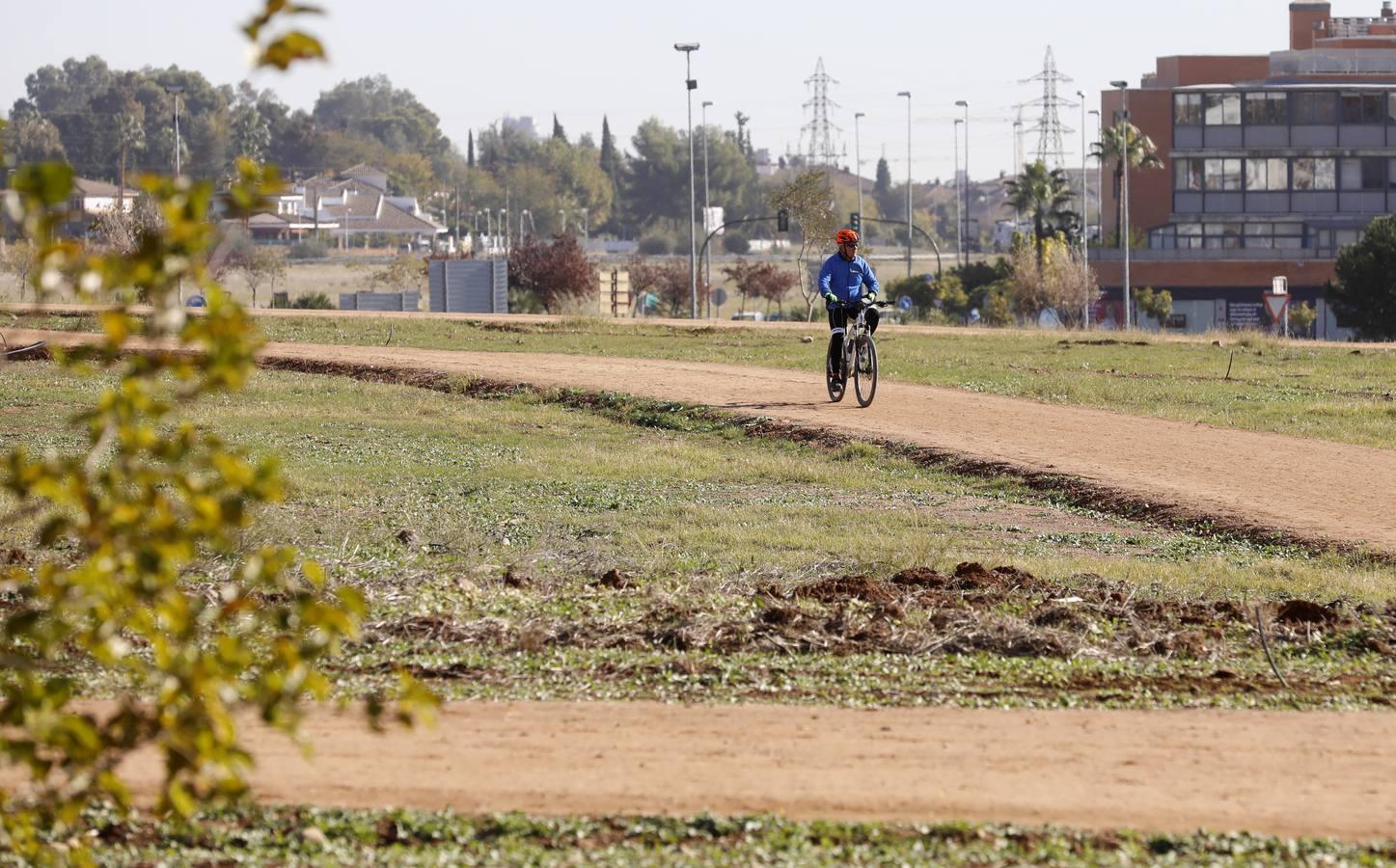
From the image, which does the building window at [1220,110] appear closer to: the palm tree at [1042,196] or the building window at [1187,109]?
the building window at [1187,109]

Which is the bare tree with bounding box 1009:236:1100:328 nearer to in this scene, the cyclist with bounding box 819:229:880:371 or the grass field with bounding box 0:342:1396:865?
the cyclist with bounding box 819:229:880:371

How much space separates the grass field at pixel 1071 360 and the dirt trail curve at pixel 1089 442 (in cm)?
113

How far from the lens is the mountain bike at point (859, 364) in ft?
62.0

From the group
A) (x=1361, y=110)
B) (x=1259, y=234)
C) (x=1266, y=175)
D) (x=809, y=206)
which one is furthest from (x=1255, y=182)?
(x=809, y=206)

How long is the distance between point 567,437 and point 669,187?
153m

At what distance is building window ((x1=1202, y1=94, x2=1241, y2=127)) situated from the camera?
7750 centimetres

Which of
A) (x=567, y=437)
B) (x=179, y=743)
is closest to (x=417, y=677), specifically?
(x=179, y=743)

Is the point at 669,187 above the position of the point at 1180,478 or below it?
above

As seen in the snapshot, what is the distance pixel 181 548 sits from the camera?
352cm

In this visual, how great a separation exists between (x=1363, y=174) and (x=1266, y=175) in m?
4.29

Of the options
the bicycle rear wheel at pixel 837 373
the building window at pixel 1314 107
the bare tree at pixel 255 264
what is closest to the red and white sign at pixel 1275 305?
the bicycle rear wheel at pixel 837 373

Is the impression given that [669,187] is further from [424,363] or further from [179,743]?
[179,743]

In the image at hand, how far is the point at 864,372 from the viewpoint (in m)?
19.4

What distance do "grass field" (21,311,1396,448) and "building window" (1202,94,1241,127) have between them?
1737 inches
